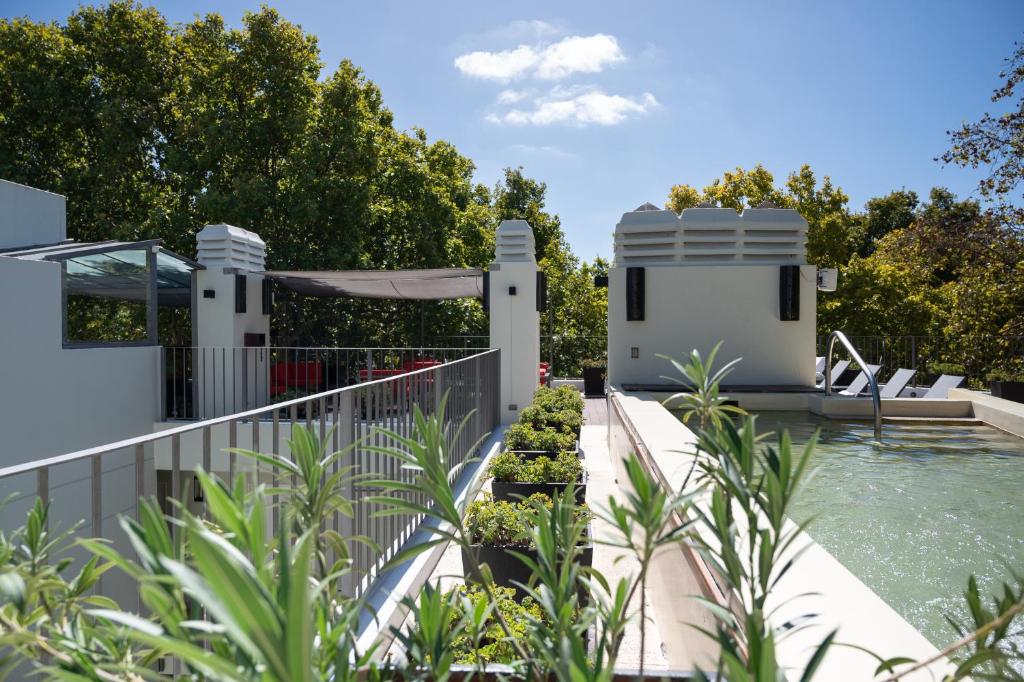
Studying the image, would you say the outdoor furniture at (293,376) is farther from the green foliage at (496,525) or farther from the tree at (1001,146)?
the tree at (1001,146)

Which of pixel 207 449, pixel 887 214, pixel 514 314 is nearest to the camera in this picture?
pixel 207 449

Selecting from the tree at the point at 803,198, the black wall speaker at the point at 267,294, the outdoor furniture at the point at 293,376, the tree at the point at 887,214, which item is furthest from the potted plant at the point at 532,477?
the tree at the point at 887,214

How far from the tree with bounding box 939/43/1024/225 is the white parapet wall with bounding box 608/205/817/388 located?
4308 mm

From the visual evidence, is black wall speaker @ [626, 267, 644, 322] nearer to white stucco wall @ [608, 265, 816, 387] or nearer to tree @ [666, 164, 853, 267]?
white stucco wall @ [608, 265, 816, 387]

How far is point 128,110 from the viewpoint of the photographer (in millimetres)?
16297

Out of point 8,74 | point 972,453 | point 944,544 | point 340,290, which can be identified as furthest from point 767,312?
point 8,74

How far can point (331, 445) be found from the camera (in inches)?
179

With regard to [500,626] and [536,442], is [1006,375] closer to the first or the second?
[536,442]

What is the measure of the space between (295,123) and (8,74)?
25.1ft

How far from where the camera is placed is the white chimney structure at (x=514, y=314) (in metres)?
9.70

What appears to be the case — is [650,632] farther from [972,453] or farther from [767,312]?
[767,312]

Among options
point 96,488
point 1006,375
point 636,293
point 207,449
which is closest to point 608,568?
point 207,449

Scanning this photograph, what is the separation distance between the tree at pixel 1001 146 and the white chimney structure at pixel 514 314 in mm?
7545

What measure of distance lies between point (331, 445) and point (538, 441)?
180cm
